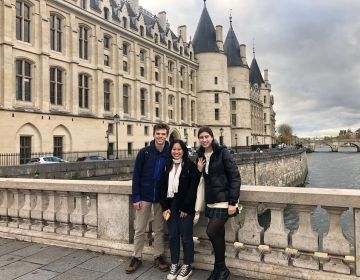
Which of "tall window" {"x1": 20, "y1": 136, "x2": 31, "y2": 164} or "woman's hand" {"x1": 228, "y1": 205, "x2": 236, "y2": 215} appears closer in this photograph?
"woman's hand" {"x1": 228, "y1": 205, "x2": 236, "y2": 215}

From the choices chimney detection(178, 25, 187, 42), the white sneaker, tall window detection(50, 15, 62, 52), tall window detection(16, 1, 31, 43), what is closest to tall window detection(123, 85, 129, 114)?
tall window detection(50, 15, 62, 52)

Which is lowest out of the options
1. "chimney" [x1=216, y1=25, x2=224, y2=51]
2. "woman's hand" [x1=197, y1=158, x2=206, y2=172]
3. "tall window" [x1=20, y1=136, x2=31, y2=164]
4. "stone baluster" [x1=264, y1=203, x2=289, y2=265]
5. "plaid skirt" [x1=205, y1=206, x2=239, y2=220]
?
"stone baluster" [x1=264, y1=203, x2=289, y2=265]

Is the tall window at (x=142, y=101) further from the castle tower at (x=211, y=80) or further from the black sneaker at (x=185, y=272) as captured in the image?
the black sneaker at (x=185, y=272)

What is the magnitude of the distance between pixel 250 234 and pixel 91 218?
237 cm

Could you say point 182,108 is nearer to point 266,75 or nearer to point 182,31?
point 182,31

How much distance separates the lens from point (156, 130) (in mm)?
4387

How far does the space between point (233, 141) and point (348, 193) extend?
202 ft

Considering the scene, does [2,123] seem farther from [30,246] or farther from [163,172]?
[163,172]

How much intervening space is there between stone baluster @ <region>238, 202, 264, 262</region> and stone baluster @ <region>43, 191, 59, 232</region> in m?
2.93

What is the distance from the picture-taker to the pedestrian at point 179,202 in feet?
13.0

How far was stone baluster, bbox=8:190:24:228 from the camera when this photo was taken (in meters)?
5.67

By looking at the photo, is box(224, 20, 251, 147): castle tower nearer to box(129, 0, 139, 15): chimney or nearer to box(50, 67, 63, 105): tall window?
box(129, 0, 139, 15): chimney

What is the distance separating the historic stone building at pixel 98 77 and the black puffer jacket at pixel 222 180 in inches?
991

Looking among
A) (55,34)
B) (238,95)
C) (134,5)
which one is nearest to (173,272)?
(55,34)
